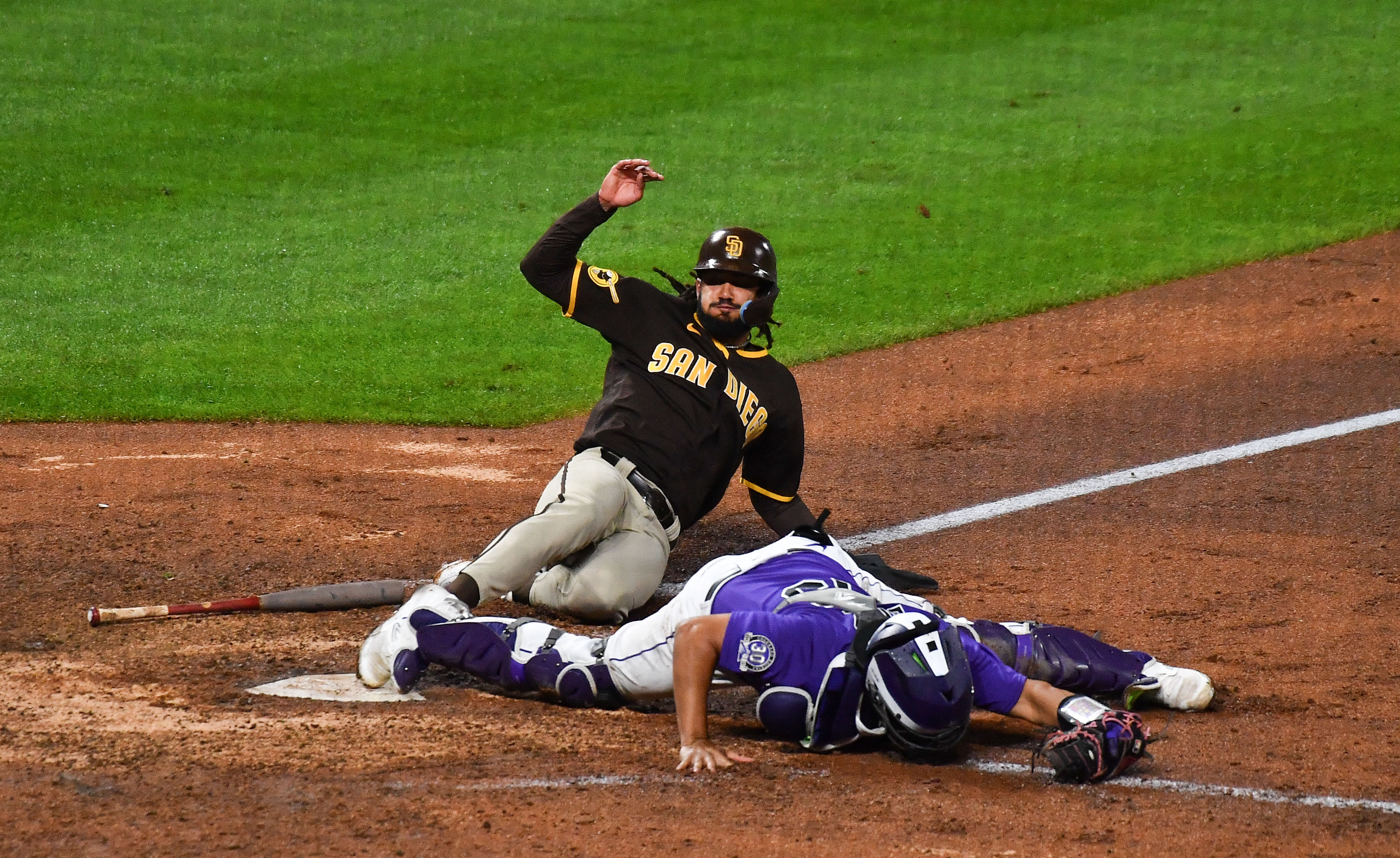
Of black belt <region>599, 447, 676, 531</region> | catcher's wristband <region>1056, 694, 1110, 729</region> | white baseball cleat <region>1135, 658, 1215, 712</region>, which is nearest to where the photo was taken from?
catcher's wristband <region>1056, 694, 1110, 729</region>

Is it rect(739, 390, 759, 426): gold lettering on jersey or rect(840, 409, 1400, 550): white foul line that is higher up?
rect(739, 390, 759, 426): gold lettering on jersey

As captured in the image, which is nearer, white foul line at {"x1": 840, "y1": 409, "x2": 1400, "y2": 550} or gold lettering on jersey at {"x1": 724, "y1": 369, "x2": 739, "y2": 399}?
gold lettering on jersey at {"x1": 724, "y1": 369, "x2": 739, "y2": 399}

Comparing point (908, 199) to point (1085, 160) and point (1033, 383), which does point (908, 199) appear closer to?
point (1085, 160)

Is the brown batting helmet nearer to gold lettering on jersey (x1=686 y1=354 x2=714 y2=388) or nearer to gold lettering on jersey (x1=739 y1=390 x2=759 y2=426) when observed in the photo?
gold lettering on jersey (x1=686 y1=354 x2=714 y2=388)

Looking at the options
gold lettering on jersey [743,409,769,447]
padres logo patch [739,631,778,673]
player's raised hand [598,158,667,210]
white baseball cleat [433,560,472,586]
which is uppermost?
player's raised hand [598,158,667,210]

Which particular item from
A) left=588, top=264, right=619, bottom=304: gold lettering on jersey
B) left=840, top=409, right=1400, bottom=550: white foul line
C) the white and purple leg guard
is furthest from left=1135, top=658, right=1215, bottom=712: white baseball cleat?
left=588, top=264, right=619, bottom=304: gold lettering on jersey

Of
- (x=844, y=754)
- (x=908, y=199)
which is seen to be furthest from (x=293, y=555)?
(x=908, y=199)

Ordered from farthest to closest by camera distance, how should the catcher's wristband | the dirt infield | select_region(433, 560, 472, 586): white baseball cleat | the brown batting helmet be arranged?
the brown batting helmet < select_region(433, 560, 472, 586): white baseball cleat < the catcher's wristband < the dirt infield
